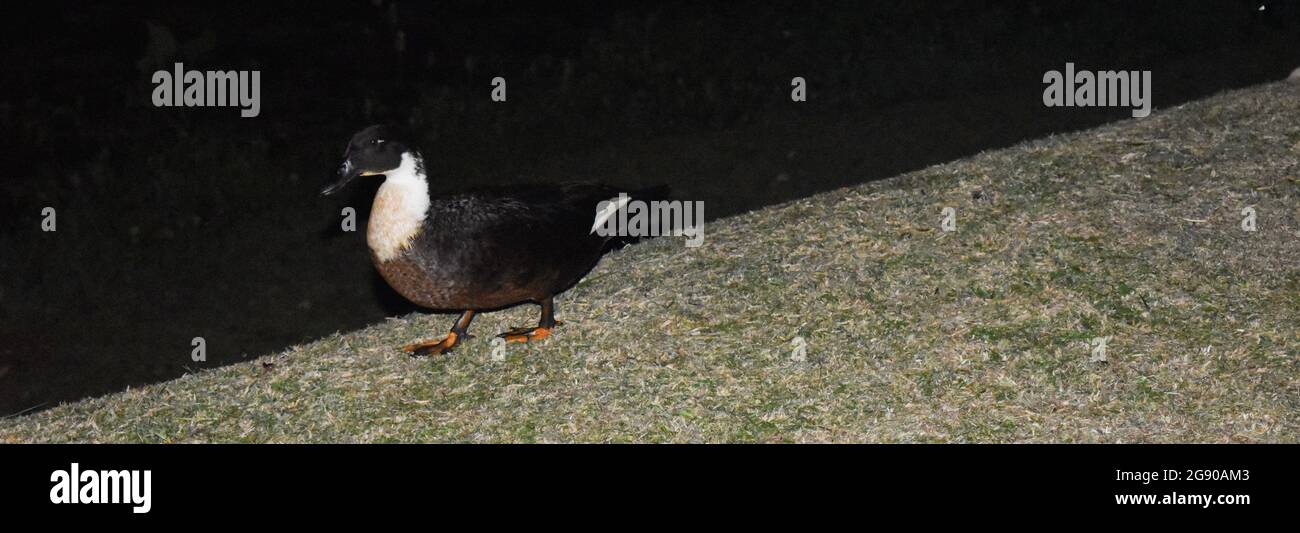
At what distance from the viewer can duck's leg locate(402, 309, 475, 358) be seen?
4.56 m

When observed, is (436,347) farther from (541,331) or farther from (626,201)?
(626,201)

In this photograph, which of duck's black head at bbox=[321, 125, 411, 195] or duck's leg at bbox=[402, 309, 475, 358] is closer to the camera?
duck's black head at bbox=[321, 125, 411, 195]

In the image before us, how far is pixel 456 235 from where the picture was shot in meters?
4.03

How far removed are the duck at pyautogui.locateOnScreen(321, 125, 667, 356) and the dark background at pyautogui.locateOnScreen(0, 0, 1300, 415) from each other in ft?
9.34

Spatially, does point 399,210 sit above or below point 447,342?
above

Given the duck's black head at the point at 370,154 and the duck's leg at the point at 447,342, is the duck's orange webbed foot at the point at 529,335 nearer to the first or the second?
the duck's leg at the point at 447,342

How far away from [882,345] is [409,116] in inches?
234

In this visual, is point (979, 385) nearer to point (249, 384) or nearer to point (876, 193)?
point (876, 193)

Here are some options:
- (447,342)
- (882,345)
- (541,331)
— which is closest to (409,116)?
(447,342)

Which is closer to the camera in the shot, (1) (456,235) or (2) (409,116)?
(1) (456,235)

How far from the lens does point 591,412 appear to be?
4082 mm

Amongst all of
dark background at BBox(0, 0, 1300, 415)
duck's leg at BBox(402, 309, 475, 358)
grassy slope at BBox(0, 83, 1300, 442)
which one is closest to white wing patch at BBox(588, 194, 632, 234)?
grassy slope at BBox(0, 83, 1300, 442)

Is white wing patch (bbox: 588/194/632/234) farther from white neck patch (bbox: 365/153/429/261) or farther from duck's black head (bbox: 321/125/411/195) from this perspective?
duck's black head (bbox: 321/125/411/195)
